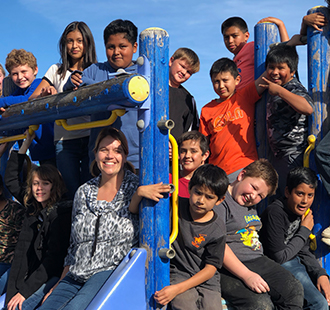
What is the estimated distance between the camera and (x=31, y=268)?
3408 mm

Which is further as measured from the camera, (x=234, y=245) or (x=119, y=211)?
(x=234, y=245)

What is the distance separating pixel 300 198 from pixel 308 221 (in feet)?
0.82

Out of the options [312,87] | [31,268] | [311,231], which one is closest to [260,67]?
[312,87]

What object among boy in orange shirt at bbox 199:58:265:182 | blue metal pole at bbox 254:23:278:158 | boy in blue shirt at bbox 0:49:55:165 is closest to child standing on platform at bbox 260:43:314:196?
boy in orange shirt at bbox 199:58:265:182

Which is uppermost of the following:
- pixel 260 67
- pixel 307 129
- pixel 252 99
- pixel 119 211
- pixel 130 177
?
pixel 260 67

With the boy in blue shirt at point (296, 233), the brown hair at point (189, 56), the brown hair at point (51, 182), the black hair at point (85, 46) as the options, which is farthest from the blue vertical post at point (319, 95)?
the brown hair at point (51, 182)

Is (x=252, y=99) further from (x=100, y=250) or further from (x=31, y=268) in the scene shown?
(x=31, y=268)

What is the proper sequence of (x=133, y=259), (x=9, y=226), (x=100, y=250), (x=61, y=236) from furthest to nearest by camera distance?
(x=9, y=226)
(x=61, y=236)
(x=100, y=250)
(x=133, y=259)

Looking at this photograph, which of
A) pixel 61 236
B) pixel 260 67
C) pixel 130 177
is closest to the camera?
pixel 130 177

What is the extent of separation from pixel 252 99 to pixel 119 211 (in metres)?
1.90

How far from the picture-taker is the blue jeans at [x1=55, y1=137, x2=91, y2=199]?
3.90 meters

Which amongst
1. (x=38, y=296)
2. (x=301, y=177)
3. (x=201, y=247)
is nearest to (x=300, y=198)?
(x=301, y=177)

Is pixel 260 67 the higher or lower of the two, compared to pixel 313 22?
lower

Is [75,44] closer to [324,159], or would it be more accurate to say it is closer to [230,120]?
[230,120]
